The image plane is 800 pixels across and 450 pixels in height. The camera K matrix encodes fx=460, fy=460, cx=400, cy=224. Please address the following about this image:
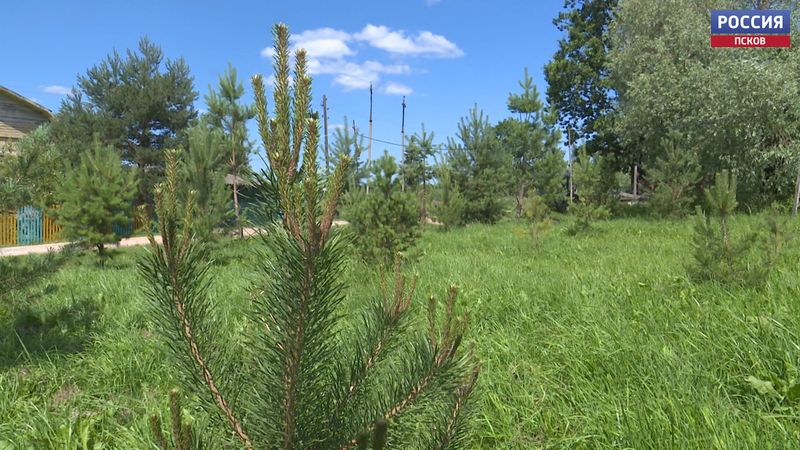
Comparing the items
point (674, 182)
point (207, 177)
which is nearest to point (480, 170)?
point (674, 182)

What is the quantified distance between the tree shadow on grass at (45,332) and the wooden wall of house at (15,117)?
1886 centimetres

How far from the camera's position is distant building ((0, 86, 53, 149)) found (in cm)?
1906

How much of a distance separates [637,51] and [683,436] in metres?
20.4

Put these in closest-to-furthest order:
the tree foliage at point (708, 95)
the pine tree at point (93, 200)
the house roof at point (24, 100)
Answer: the pine tree at point (93, 200)
the tree foliage at point (708, 95)
the house roof at point (24, 100)

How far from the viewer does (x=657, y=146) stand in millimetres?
18531

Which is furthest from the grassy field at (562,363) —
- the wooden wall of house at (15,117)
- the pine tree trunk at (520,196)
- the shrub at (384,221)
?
the wooden wall of house at (15,117)

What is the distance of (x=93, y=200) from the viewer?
8430mm

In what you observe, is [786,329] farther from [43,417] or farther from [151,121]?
[151,121]

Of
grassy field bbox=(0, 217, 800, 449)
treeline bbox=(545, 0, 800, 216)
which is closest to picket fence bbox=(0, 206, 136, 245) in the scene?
grassy field bbox=(0, 217, 800, 449)

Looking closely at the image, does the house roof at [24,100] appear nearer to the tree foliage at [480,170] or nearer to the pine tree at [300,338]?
the tree foliage at [480,170]

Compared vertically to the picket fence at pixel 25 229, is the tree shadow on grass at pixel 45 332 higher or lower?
lower

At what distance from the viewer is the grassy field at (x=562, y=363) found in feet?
7.41

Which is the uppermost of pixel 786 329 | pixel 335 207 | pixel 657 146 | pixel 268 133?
pixel 657 146

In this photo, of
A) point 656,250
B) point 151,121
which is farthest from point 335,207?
point 151,121
